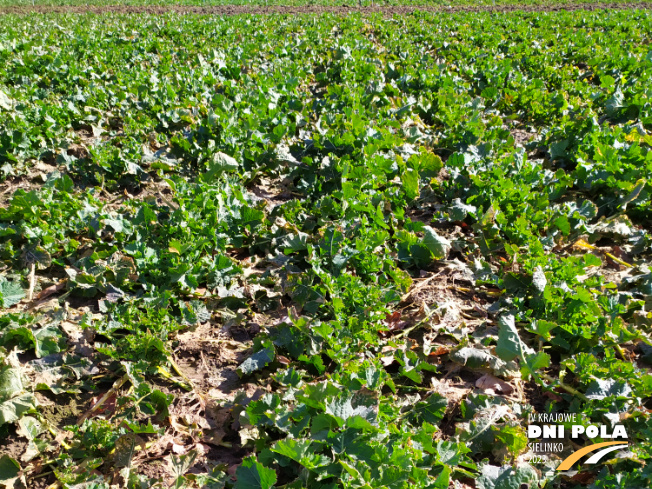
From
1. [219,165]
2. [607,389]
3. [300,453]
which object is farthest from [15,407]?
[607,389]

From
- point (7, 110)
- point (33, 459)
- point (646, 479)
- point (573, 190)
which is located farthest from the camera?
point (7, 110)

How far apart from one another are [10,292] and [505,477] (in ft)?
11.2

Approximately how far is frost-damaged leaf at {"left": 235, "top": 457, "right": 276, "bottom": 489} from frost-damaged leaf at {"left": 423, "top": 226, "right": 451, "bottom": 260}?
225 cm

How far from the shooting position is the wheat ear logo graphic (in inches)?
96.0

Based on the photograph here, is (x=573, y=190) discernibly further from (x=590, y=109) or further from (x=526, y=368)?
A: (x=526, y=368)

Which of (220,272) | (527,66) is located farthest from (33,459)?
(527,66)

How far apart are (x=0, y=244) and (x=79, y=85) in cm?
478

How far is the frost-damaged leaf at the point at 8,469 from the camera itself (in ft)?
7.86

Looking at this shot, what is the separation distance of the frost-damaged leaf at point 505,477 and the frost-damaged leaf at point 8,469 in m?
2.23

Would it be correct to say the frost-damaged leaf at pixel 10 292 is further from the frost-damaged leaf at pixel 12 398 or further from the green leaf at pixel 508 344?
the green leaf at pixel 508 344

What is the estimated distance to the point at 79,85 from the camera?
7941 mm

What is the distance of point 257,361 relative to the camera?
3.01 m

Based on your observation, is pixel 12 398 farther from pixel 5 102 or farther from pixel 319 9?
pixel 319 9

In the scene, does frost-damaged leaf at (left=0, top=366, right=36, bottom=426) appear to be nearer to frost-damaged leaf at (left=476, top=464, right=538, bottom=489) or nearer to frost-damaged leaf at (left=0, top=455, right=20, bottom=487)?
frost-damaged leaf at (left=0, top=455, right=20, bottom=487)
